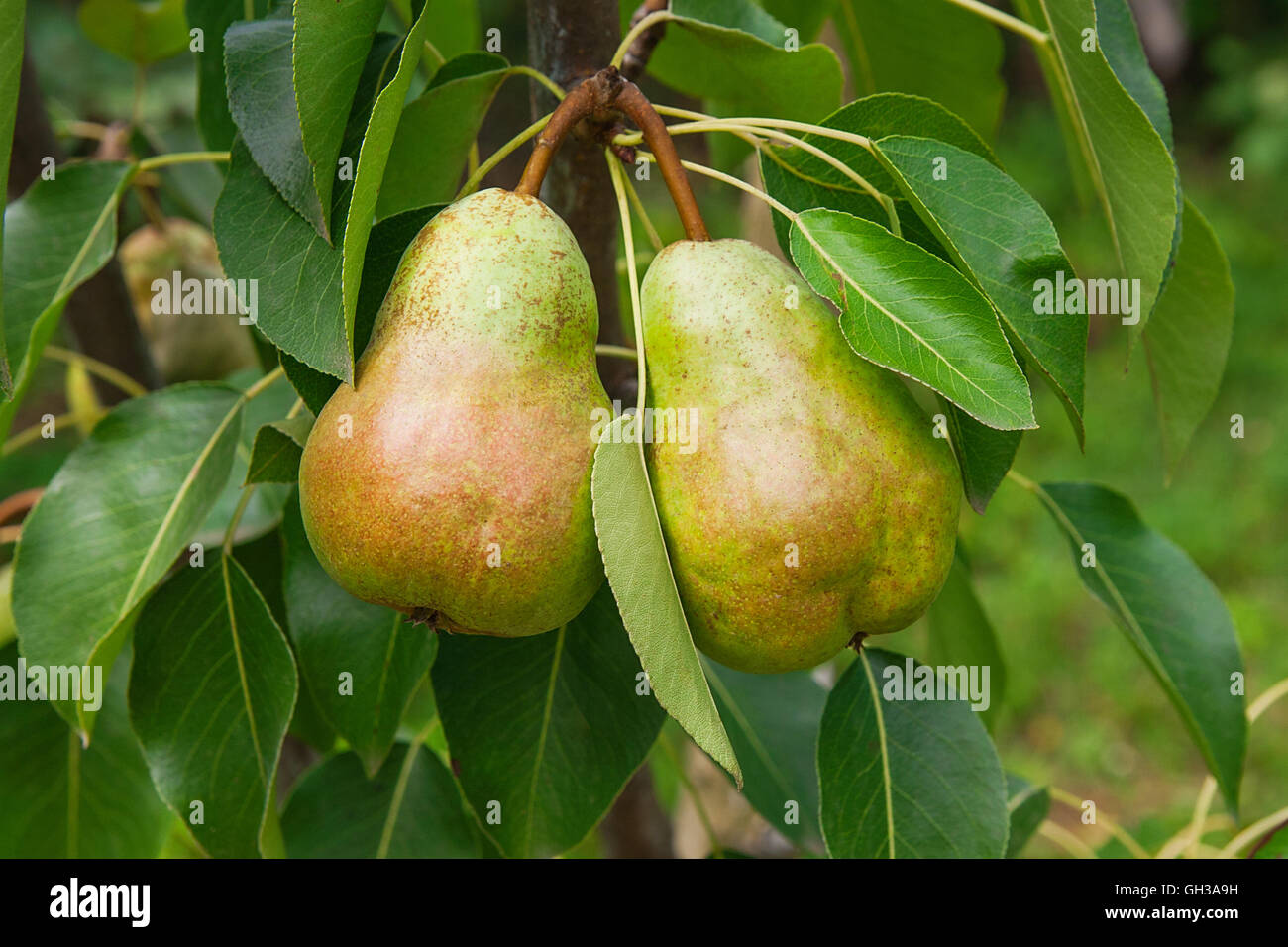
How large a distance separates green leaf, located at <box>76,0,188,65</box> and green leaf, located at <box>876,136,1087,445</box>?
3.42 feet

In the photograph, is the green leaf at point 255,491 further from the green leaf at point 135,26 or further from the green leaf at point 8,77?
the green leaf at point 135,26

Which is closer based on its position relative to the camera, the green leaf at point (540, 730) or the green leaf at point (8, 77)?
the green leaf at point (8, 77)

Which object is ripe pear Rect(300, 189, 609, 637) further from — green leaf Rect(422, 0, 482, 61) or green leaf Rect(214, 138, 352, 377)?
green leaf Rect(422, 0, 482, 61)

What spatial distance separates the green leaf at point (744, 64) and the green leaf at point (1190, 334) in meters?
0.32

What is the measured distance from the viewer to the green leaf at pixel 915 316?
27.3 inches

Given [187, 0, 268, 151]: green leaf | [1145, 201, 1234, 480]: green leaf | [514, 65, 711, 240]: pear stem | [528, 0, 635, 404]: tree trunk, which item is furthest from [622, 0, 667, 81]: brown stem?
[1145, 201, 1234, 480]: green leaf

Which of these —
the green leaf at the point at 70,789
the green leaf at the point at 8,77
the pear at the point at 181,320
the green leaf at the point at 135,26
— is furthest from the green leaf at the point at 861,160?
the pear at the point at 181,320

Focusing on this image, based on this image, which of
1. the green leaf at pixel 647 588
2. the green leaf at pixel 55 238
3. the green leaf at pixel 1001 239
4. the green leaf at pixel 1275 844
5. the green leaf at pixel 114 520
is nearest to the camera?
the green leaf at pixel 647 588

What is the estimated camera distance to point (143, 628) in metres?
0.95

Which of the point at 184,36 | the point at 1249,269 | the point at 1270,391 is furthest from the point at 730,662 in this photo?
the point at 1249,269

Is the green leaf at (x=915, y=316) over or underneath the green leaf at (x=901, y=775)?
over

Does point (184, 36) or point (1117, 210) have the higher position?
point (184, 36)
